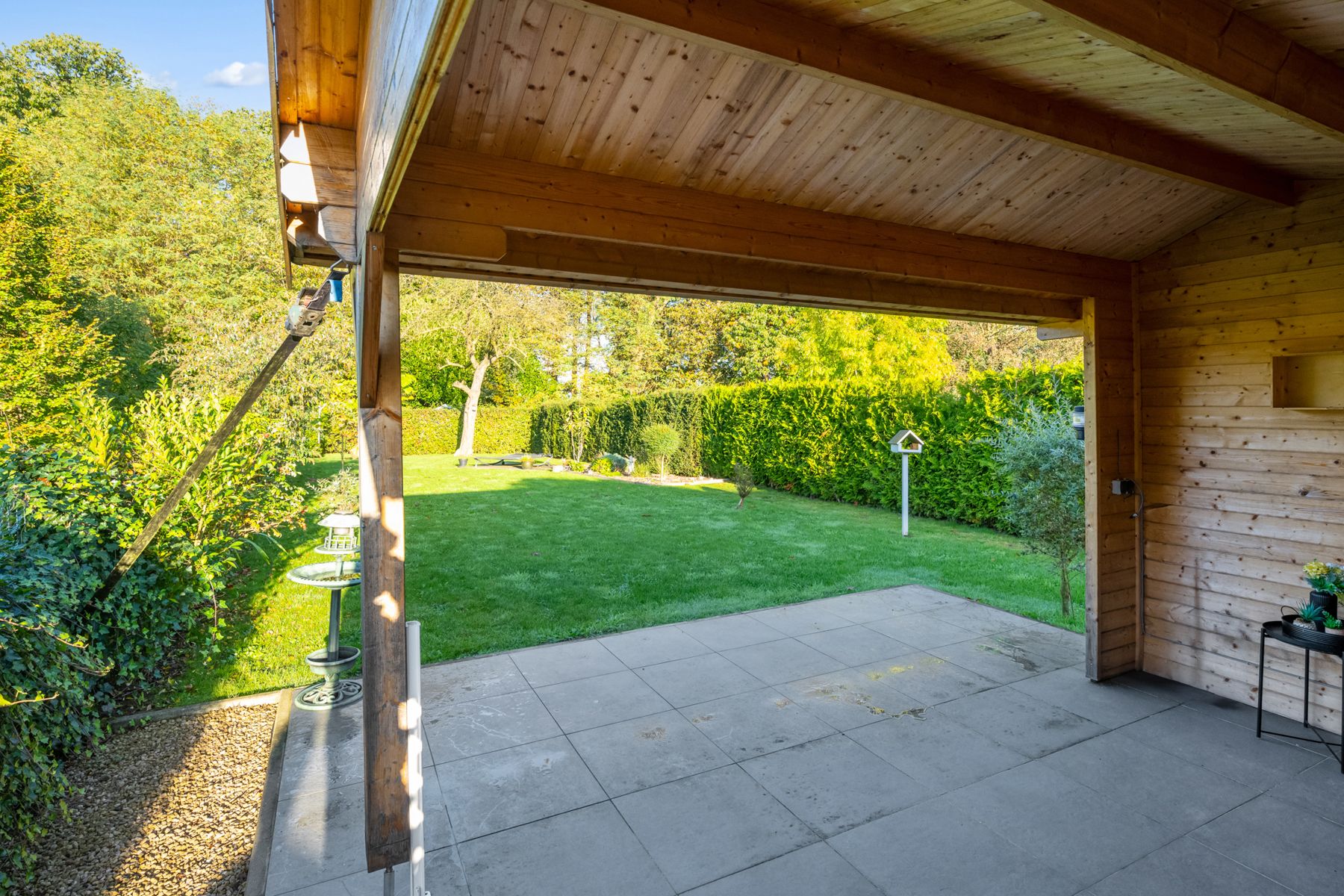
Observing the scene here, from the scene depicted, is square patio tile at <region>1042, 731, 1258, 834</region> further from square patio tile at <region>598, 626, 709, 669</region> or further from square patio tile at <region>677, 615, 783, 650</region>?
square patio tile at <region>598, 626, 709, 669</region>

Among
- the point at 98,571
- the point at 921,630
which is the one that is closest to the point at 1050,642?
the point at 921,630

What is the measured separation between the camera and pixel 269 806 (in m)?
2.92

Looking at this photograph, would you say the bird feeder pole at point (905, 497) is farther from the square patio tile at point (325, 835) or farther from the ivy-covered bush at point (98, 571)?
the square patio tile at point (325, 835)

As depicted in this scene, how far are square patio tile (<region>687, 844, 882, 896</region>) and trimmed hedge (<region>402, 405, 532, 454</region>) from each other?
18403mm

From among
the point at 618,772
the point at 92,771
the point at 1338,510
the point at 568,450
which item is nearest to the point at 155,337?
the point at 568,450

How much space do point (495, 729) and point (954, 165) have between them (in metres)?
3.50

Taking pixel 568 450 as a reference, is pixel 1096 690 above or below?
below

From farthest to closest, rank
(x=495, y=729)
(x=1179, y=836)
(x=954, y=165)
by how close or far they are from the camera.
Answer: (x=495, y=729), (x=954, y=165), (x=1179, y=836)

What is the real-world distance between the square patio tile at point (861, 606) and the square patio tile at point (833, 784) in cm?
210

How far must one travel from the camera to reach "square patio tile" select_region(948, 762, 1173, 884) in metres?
A: 2.53

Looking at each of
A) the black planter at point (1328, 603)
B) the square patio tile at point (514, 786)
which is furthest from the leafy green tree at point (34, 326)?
the black planter at point (1328, 603)

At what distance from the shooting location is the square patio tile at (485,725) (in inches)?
133

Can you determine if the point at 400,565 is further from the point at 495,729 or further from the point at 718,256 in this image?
the point at 718,256

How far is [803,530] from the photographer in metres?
9.09
